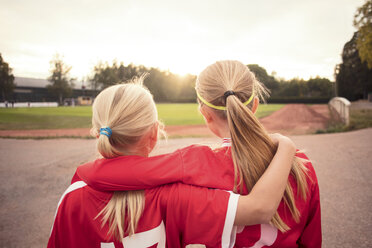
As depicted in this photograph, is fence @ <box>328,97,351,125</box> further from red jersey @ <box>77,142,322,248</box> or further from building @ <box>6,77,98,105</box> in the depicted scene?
building @ <box>6,77,98,105</box>

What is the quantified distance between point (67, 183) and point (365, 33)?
29.1m

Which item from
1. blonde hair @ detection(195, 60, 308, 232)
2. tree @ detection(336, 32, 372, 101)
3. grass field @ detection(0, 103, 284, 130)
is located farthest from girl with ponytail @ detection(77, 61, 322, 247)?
tree @ detection(336, 32, 372, 101)

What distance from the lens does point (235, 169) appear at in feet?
3.41

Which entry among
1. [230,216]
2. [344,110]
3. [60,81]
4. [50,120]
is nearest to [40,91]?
[60,81]

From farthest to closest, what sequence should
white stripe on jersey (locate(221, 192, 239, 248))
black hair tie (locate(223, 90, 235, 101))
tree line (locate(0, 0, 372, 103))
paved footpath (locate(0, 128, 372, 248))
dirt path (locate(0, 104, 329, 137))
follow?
dirt path (locate(0, 104, 329, 137))
tree line (locate(0, 0, 372, 103))
paved footpath (locate(0, 128, 372, 248))
black hair tie (locate(223, 90, 235, 101))
white stripe on jersey (locate(221, 192, 239, 248))

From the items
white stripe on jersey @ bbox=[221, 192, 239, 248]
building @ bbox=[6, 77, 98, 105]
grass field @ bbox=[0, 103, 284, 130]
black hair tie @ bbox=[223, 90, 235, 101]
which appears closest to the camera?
white stripe on jersey @ bbox=[221, 192, 239, 248]

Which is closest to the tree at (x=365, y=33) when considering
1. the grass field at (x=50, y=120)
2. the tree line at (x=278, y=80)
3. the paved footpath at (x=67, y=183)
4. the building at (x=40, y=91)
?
the tree line at (x=278, y=80)

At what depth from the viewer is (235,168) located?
1040mm

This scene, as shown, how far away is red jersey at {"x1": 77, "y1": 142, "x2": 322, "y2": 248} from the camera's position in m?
0.95

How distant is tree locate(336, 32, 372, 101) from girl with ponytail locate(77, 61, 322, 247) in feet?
80.2

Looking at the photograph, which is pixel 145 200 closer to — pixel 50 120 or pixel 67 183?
pixel 67 183

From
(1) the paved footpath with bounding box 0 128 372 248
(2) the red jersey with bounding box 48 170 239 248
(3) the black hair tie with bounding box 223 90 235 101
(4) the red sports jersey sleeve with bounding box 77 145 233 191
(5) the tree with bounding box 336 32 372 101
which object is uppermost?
(5) the tree with bounding box 336 32 372 101

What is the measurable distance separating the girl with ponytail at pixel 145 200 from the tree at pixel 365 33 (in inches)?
1070

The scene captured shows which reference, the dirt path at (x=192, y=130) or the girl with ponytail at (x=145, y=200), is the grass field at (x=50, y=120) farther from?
the girl with ponytail at (x=145, y=200)
